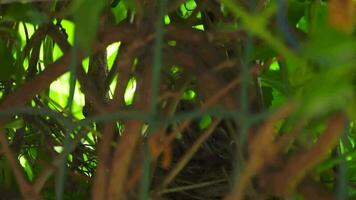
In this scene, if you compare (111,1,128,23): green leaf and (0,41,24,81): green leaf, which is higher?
(111,1,128,23): green leaf

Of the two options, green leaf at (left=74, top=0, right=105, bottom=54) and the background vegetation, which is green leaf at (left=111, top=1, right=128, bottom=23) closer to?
the background vegetation

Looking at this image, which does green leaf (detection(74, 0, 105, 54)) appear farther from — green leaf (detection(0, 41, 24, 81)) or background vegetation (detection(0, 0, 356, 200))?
green leaf (detection(0, 41, 24, 81))

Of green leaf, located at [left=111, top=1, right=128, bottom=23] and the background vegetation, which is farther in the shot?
green leaf, located at [left=111, top=1, right=128, bottom=23]

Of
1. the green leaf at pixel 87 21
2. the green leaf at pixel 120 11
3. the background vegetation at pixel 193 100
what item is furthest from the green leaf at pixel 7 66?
the green leaf at pixel 87 21

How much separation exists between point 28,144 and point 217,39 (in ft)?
1.20

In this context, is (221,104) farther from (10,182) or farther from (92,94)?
Answer: (10,182)

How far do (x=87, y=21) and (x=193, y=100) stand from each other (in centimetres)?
36

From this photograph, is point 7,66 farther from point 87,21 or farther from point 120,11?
point 87,21

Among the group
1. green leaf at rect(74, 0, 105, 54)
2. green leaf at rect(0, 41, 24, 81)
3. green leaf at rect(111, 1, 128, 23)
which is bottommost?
green leaf at rect(74, 0, 105, 54)

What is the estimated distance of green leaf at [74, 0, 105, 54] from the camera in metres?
0.40

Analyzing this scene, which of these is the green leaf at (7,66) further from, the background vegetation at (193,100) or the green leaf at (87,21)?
the green leaf at (87,21)

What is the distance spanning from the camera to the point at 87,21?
41 cm

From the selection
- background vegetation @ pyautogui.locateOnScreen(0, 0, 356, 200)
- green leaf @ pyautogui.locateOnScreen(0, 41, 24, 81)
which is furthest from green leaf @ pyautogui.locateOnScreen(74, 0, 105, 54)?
green leaf @ pyautogui.locateOnScreen(0, 41, 24, 81)

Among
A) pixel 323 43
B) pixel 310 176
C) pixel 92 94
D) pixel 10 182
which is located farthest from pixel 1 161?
pixel 323 43
